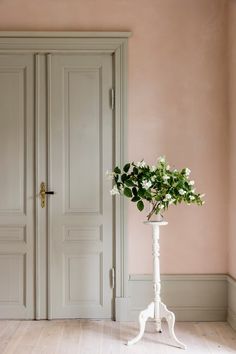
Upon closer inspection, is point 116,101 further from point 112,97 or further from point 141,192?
point 141,192

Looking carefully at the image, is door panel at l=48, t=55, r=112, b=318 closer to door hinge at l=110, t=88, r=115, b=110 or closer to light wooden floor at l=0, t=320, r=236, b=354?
door hinge at l=110, t=88, r=115, b=110

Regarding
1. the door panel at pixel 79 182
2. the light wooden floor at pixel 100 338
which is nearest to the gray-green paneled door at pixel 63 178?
the door panel at pixel 79 182

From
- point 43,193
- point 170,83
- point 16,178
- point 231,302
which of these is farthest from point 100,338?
point 170,83

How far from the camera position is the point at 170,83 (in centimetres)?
430

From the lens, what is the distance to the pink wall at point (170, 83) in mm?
4289

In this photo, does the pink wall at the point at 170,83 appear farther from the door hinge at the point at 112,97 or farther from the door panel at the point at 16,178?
the door panel at the point at 16,178

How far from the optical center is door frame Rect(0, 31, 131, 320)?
425 cm

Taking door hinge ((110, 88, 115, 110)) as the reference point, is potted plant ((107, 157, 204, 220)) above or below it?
below

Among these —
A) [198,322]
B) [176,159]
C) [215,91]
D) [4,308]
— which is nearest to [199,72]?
[215,91]

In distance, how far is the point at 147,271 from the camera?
432cm

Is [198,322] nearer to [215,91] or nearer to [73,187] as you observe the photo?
[73,187]

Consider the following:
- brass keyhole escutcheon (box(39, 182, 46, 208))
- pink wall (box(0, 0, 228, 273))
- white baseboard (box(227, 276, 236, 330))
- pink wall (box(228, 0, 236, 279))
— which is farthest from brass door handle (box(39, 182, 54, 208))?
white baseboard (box(227, 276, 236, 330))

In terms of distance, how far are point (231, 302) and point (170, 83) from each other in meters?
1.98

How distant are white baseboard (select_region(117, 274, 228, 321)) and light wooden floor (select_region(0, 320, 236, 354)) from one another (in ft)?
0.30
